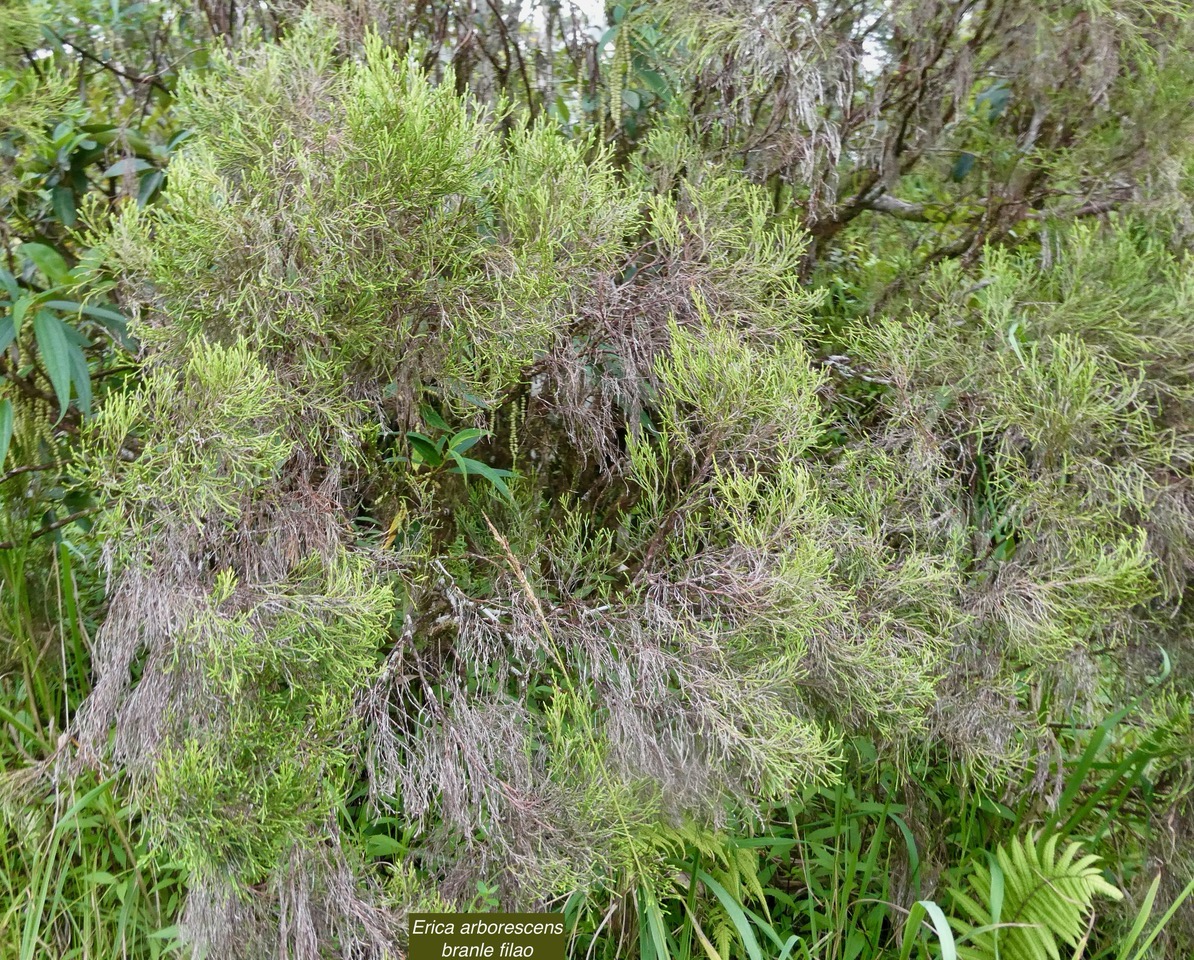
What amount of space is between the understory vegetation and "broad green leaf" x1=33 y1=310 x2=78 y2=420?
0.07 m

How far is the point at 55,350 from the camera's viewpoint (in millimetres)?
1605

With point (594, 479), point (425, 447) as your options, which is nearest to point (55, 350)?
point (425, 447)

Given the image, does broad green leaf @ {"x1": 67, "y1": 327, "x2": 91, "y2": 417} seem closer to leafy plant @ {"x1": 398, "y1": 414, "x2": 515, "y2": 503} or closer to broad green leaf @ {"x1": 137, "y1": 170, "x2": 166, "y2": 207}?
broad green leaf @ {"x1": 137, "y1": 170, "x2": 166, "y2": 207}

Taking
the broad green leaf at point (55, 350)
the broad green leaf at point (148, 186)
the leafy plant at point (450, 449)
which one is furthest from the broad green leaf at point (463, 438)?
the broad green leaf at point (148, 186)

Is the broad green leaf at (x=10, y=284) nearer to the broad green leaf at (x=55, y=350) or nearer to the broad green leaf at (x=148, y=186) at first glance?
the broad green leaf at (x=55, y=350)

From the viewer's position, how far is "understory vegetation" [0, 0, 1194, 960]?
154 centimetres

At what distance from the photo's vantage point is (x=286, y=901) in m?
1.53

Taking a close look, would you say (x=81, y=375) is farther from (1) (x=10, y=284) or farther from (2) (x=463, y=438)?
(2) (x=463, y=438)

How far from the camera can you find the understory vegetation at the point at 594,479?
154cm

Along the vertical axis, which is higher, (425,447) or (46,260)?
(46,260)

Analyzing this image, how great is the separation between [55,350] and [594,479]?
1.23m

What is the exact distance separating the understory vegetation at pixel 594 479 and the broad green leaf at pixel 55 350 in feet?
0.22

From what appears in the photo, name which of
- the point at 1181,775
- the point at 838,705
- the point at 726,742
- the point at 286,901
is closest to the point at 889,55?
the point at 838,705

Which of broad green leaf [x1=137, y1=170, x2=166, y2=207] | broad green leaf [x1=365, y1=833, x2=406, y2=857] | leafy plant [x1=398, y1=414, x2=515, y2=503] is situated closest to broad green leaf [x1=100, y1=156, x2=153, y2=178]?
broad green leaf [x1=137, y1=170, x2=166, y2=207]
